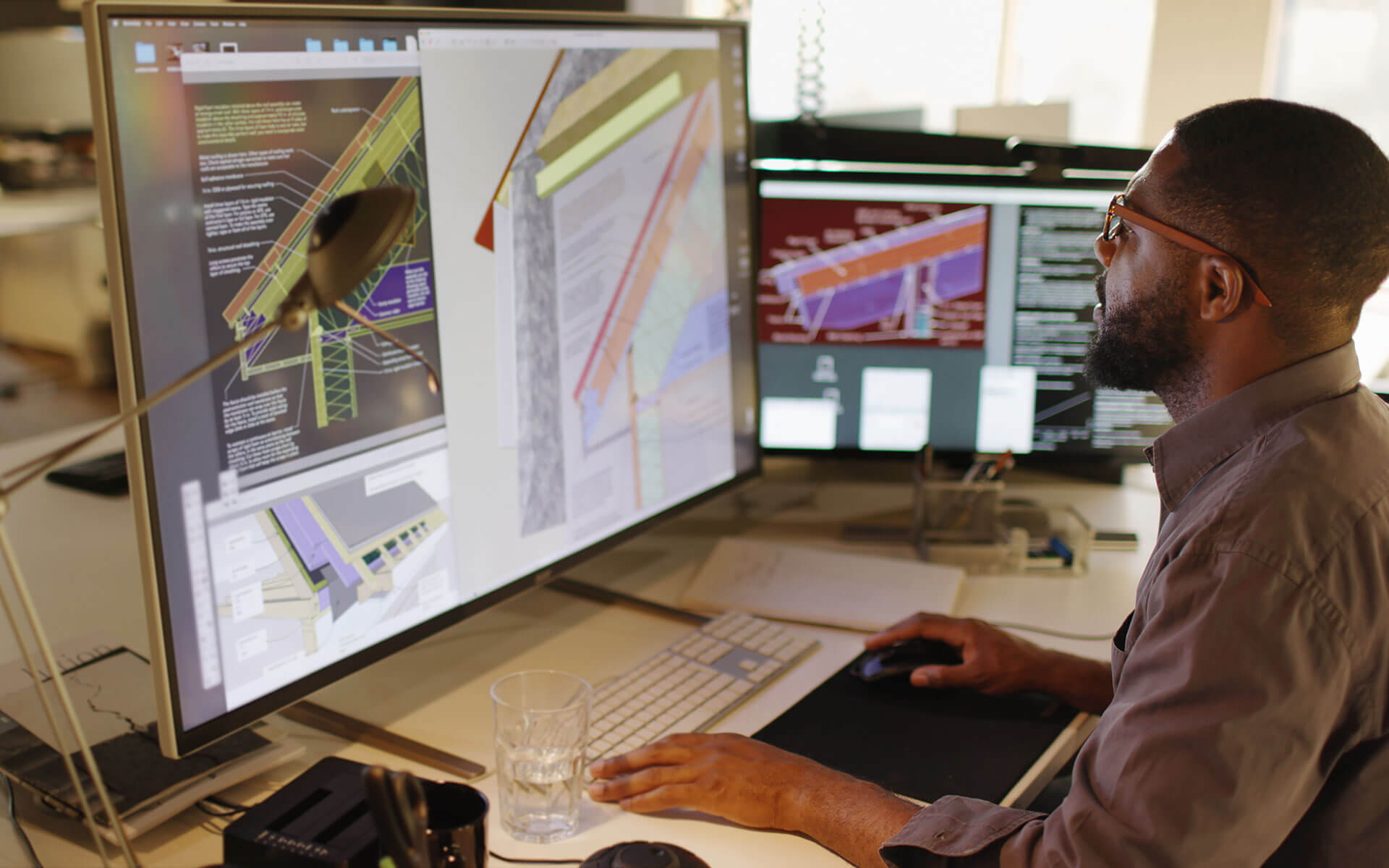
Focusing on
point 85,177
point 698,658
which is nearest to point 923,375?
point 698,658

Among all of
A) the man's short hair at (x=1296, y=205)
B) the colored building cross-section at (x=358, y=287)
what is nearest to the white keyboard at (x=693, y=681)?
the colored building cross-section at (x=358, y=287)

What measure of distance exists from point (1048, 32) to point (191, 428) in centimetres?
464

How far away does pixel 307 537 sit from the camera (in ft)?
2.88

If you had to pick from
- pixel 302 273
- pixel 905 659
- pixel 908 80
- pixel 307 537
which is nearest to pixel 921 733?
pixel 905 659

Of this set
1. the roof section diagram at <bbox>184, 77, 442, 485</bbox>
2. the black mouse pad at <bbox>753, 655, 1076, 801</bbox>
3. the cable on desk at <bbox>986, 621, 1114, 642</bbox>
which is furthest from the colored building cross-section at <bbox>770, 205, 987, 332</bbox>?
the roof section diagram at <bbox>184, 77, 442, 485</bbox>

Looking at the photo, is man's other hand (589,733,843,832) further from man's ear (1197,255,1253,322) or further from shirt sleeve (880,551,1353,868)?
man's ear (1197,255,1253,322)

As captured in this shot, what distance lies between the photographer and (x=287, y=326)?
655 mm

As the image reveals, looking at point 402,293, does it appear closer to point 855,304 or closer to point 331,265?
point 331,265

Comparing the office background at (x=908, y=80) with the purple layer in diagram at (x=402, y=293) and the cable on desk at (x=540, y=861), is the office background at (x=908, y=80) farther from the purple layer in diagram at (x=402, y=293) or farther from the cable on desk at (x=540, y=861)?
the cable on desk at (x=540, y=861)

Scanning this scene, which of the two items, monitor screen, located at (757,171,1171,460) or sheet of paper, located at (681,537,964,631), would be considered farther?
monitor screen, located at (757,171,1171,460)

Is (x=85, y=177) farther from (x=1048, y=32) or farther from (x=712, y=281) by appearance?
(x=1048, y=32)

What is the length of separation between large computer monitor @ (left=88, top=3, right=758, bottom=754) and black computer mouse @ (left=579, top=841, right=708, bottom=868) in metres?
0.30

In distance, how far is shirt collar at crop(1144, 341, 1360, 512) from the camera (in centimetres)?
86

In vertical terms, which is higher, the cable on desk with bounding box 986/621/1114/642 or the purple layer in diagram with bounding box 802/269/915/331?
the purple layer in diagram with bounding box 802/269/915/331
